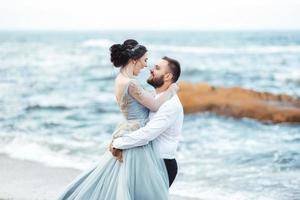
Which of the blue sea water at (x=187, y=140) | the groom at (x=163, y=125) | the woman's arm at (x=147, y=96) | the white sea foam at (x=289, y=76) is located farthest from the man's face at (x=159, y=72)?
the white sea foam at (x=289, y=76)

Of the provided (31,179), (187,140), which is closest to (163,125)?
(31,179)

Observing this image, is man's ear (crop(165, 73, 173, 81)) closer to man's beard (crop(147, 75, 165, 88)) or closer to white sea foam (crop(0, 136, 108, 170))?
man's beard (crop(147, 75, 165, 88))

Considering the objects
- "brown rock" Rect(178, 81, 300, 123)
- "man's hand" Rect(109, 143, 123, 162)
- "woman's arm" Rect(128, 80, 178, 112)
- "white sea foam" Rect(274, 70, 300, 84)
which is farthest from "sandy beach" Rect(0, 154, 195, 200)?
"white sea foam" Rect(274, 70, 300, 84)

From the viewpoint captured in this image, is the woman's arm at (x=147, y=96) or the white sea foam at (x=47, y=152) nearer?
the woman's arm at (x=147, y=96)

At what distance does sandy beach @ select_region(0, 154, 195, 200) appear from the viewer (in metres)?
6.78

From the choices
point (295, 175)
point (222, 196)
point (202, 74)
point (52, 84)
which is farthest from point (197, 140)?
point (202, 74)

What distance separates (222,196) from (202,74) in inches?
994

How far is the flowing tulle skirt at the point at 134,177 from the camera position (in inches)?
183

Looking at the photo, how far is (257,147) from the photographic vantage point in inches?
449

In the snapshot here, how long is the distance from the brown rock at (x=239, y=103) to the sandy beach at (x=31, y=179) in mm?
7847

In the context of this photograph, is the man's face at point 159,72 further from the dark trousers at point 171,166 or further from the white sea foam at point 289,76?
the white sea foam at point 289,76

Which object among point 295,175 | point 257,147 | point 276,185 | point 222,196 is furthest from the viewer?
point 257,147

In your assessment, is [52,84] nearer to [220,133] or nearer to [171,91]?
[220,133]

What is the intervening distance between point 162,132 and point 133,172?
38 cm
